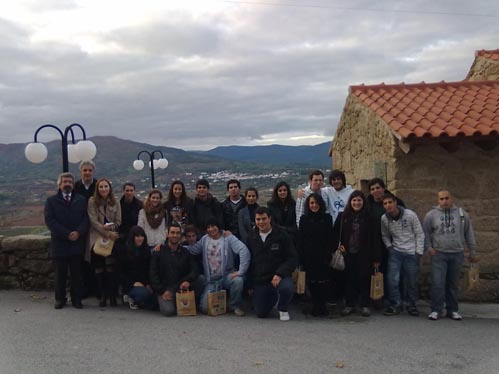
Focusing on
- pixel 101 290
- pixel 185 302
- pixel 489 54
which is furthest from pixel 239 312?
pixel 489 54

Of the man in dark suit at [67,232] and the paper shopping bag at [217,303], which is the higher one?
the man in dark suit at [67,232]

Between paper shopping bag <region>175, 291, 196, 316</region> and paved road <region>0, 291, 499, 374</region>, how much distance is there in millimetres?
120

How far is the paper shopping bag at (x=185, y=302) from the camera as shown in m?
5.65

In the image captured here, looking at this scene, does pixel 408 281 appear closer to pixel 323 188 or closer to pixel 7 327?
pixel 323 188

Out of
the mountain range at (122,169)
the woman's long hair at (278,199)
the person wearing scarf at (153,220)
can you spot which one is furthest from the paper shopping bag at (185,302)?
the mountain range at (122,169)

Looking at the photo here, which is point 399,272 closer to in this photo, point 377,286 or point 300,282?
point 377,286

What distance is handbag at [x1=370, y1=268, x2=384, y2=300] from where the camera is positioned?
19.0 ft

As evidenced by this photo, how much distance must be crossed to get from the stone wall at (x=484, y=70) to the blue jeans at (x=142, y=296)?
24.8 ft

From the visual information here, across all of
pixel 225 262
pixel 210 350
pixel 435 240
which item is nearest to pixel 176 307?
pixel 225 262

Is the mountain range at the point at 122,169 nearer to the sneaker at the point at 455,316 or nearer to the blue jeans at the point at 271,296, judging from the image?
the blue jeans at the point at 271,296

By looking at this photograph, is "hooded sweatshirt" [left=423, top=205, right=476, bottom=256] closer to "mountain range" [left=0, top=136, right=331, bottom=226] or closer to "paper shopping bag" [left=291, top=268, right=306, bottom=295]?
"paper shopping bag" [left=291, top=268, right=306, bottom=295]

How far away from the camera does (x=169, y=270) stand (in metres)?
5.74

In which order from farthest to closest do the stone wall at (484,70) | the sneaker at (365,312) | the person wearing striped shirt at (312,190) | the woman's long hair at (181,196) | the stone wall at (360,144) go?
the stone wall at (484,70), the stone wall at (360,144), the woman's long hair at (181,196), the person wearing striped shirt at (312,190), the sneaker at (365,312)

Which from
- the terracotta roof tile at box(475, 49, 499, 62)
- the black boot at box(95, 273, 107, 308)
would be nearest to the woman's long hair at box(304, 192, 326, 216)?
the black boot at box(95, 273, 107, 308)
